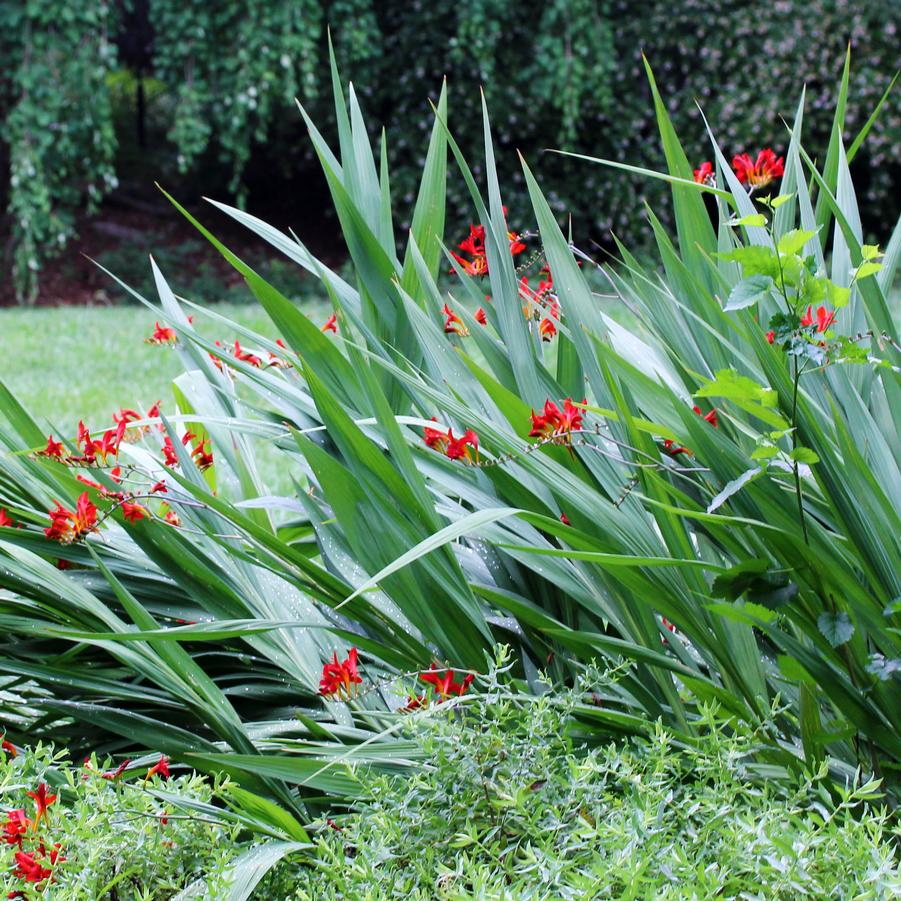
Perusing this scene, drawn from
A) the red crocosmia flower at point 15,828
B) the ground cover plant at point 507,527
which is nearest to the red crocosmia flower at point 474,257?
the ground cover plant at point 507,527

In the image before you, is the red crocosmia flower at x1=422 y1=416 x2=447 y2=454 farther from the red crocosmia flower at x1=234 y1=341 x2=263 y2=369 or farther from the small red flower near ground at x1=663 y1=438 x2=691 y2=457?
the red crocosmia flower at x1=234 y1=341 x2=263 y2=369

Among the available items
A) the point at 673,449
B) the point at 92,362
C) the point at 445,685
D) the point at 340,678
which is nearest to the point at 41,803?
the point at 340,678

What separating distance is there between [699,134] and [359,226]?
9.39 metres

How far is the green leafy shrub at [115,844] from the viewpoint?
115 centimetres

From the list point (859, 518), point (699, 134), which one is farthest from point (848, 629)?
point (699, 134)

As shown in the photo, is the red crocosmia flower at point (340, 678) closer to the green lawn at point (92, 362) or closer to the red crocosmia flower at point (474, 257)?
the red crocosmia flower at point (474, 257)

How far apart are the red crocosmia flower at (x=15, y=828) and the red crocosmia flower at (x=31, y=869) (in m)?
0.04

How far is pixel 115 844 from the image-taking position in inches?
46.4

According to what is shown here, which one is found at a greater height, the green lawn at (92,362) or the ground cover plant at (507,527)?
the ground cover plant at (507,527)

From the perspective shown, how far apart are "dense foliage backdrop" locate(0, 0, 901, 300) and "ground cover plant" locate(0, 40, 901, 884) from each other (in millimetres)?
7671

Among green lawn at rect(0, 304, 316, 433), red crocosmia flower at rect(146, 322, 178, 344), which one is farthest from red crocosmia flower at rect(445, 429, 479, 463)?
green lawn at rect(0, 304, 316, 433)

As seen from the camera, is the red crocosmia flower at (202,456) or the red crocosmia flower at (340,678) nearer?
the red crocosmia flower at (340,678)

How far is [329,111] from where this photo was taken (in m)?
10.6

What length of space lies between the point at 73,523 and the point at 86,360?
5357 millimetres
